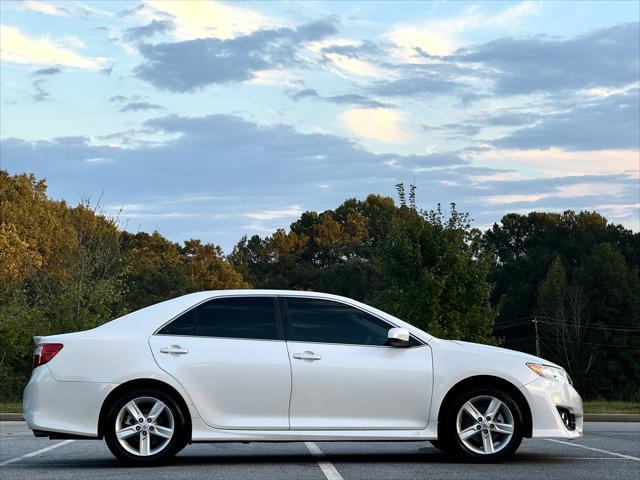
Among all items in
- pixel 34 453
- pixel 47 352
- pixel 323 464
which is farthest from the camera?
pixel 34 453

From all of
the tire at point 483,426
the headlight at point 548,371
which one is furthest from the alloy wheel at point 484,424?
the headlight at point 548,371

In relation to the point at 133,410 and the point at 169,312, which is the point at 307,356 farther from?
the point at 133,410

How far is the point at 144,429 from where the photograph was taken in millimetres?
10031

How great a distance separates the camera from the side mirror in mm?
10305

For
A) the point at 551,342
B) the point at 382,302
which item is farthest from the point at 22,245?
the point at 551,342

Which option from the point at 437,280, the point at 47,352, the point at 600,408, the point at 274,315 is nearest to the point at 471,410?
the point at 274,315

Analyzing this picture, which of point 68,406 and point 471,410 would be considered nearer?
point 68,406

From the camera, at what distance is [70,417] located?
10094 millimetres

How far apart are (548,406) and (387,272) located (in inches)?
1117

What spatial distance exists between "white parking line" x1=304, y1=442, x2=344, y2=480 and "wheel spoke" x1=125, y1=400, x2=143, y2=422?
170 centimetres

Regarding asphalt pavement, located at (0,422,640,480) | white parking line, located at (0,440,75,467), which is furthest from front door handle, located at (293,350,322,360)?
white parking line, located at (0,440,75,467)

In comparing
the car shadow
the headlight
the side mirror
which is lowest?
the car shadow

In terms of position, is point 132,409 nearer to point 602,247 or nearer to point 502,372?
point 502,372

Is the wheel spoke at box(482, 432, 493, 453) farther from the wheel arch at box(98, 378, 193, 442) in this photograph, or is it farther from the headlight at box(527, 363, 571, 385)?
the wheel arch at box(98, 378, 193, 442)
